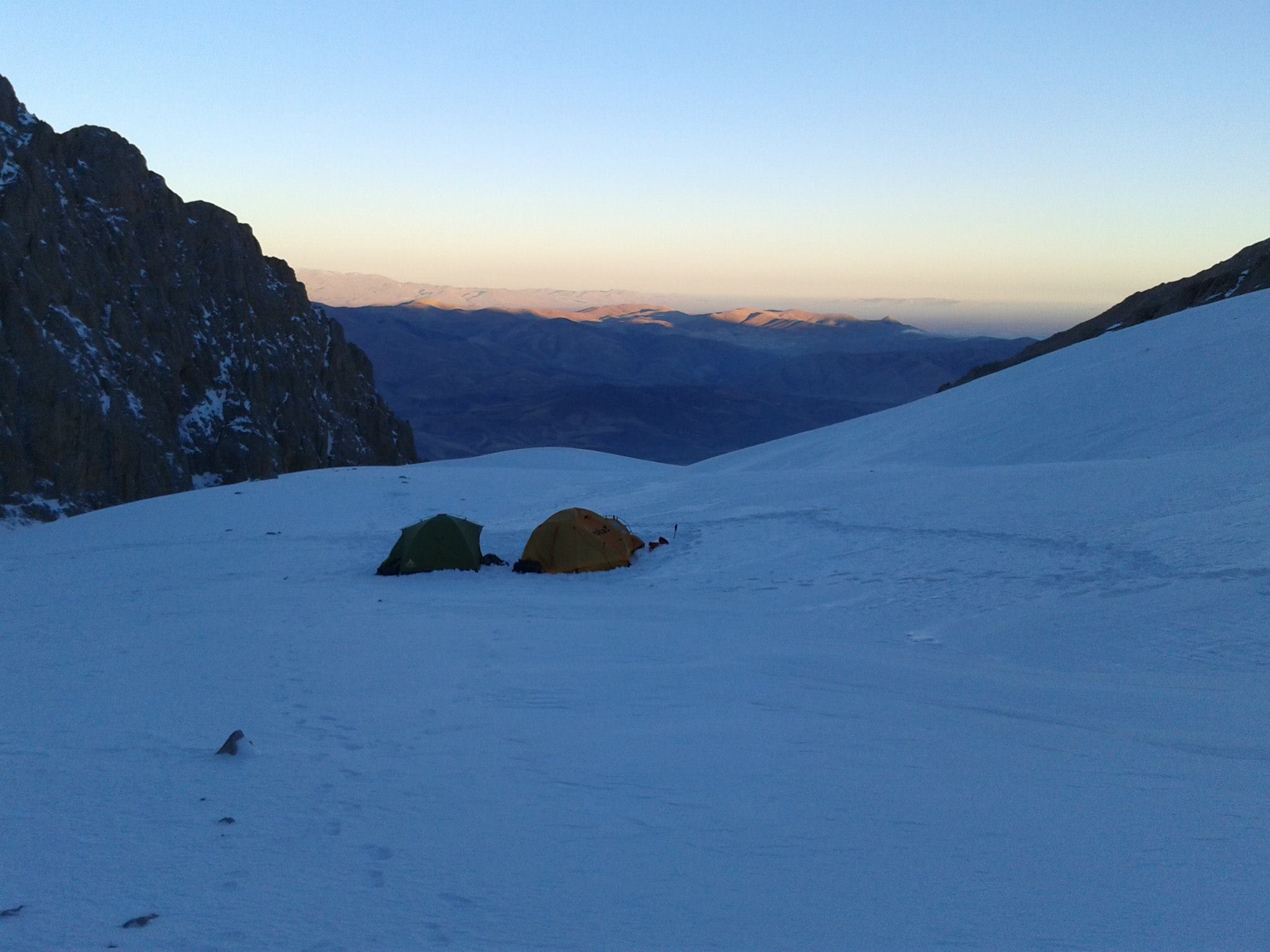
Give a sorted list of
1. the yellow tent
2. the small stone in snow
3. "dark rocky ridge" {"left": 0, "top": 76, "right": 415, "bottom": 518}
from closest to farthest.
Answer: the small stone in snow < the yellow tent < "dark rocky ridge" {"left": 0, "top": 76, "right": 415, "bottom": 518}

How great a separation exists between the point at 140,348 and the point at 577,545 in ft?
137

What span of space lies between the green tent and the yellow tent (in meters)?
0.85

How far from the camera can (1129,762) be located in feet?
18.2

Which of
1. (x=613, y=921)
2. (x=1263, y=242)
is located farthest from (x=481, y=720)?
(x=1263, y=242)

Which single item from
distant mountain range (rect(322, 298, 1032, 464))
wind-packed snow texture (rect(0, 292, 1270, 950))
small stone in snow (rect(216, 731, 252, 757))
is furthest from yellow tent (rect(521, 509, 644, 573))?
distant mountain range (rect(322, 298, 1032, 464))

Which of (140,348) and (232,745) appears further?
(140,348)

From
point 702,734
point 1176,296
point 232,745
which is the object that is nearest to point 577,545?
point 702,734

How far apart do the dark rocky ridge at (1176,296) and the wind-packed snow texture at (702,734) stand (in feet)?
96.9

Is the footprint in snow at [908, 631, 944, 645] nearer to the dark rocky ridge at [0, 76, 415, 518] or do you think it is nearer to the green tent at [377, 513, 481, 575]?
the green tent at [377, 513, 481, 575]

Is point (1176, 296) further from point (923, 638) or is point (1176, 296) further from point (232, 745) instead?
point (232, 745)

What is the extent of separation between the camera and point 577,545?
13703mm

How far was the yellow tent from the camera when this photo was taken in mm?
13633

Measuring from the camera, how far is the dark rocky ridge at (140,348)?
39.6 m

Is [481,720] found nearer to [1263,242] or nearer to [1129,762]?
[1129,762]
